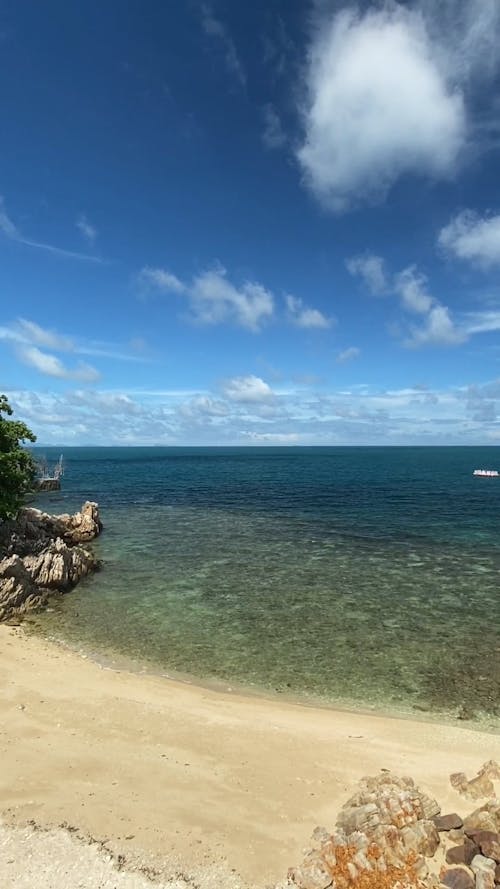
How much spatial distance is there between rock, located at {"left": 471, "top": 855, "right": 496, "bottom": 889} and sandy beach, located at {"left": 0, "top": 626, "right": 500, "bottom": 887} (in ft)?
8.85

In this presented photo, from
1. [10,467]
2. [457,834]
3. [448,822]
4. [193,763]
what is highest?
[10,467]

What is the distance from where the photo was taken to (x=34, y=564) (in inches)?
1235

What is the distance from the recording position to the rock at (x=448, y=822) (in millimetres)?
10672

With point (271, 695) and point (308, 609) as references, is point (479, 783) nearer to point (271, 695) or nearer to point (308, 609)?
point (271, 695)

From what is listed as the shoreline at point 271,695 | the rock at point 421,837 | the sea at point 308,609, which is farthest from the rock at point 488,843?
the sea at point 308,609

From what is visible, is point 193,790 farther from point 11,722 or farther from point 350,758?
point 11,722

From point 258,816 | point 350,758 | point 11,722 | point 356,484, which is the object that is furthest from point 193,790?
point 356,484

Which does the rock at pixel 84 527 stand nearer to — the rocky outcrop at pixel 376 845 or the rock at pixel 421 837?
the rocky outcrop at pixel 376 845

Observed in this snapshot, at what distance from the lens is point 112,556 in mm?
42094

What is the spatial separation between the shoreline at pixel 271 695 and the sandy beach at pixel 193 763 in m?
0.45

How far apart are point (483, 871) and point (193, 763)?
7719 millimetres

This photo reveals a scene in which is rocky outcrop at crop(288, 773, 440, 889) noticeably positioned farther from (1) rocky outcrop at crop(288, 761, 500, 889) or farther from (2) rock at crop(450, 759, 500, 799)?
(2) rock at crop(450, 759, 500, 799)

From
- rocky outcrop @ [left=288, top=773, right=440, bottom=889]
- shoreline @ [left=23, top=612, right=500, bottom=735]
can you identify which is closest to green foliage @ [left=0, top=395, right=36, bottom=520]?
shoreline @ [left=23, top=612, right=500, bottom=735]

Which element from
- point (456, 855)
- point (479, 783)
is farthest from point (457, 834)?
point (479, 783)
